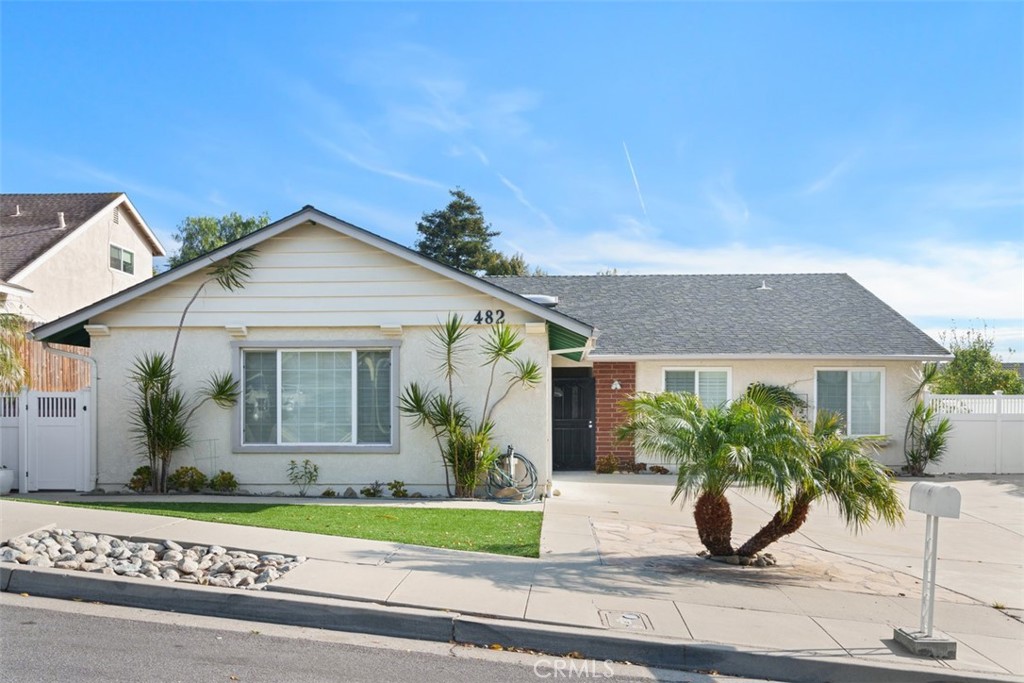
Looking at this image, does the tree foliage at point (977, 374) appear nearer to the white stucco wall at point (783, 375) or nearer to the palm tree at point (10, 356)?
the white stucco wall at point (783, 375)

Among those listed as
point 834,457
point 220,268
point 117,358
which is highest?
point 220,268

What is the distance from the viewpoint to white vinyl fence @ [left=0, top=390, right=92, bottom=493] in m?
13.0

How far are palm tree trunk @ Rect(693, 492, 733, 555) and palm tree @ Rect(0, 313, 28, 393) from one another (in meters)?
9.32

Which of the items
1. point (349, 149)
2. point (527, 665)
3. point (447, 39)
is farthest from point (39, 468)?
point (527, 665)

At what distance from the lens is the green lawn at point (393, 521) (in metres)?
9.16

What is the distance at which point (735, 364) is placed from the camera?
1775 centimetres

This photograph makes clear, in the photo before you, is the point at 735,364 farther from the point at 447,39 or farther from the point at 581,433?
the point at 447,39

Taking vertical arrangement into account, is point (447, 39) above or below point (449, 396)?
above

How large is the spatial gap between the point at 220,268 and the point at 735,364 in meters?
10.9

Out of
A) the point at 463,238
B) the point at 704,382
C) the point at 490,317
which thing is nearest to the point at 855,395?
the point at 704,382

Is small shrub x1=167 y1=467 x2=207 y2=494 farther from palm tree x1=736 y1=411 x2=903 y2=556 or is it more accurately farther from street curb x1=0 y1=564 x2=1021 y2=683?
palm tree x1=736 y1=411 x2=903 y2=556

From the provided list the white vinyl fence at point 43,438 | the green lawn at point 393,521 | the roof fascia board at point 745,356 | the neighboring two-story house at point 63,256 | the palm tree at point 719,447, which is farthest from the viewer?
the neighboring two-story house at point 63,256

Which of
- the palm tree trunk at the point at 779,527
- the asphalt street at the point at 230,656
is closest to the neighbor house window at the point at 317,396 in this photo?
the palm tree trunk at the point at 779,527

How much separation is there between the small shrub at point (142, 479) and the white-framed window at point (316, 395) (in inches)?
58.4
